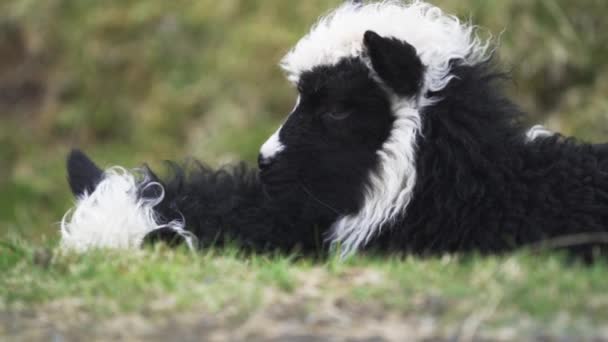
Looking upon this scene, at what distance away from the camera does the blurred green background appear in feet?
37.7

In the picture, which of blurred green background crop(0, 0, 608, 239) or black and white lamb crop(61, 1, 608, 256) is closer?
black and white lamb crop(61, 1, 608, 256)

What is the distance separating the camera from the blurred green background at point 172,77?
37.7 ft

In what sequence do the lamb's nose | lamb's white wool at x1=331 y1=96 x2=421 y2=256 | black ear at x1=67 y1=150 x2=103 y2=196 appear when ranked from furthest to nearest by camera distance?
black ear at x1=67 y1=150 x2=103 y2=196, the lamb's nose, lamb's white wool at x1=331 y1=96 x2=421 y2=256

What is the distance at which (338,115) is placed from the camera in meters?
6.15

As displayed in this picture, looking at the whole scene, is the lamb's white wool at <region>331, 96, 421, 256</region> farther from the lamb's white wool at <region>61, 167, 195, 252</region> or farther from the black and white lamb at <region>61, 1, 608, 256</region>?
the lamb's white wool at <region>61, 167, 195, 252</region>

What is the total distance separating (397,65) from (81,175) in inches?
80.0

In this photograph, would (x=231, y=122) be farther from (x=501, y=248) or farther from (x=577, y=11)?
(x=501, y=248)

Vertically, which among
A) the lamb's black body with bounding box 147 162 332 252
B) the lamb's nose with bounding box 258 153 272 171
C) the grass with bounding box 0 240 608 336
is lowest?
the grass with bounding box 0 240 608 336

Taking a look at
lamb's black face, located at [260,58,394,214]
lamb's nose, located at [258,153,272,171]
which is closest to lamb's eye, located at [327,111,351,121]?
lamb's black face, located at [260,58,394,214]

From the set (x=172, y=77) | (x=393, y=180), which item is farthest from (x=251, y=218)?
(x=172, y=77)

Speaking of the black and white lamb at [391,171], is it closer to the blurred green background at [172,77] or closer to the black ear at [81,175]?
the black ear at [81,175]

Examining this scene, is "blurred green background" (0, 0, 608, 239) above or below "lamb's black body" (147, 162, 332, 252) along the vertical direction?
above

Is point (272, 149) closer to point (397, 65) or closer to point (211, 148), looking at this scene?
point (397, 65)

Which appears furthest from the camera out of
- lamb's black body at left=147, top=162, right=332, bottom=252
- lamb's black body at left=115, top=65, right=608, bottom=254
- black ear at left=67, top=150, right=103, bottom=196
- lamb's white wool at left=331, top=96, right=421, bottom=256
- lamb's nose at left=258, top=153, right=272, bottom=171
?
black ear at left=67, top=150, right=103, bottom=196
